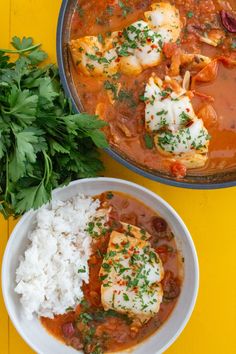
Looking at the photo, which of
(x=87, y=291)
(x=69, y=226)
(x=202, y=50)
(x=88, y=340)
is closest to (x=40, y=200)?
(x=69, y=226)

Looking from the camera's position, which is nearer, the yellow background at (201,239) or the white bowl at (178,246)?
the white bowl at (178,246)

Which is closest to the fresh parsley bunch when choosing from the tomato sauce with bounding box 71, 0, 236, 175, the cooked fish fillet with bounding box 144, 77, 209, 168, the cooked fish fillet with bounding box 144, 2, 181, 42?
the tomato sauce with bounding box 71, 0, 236, 175

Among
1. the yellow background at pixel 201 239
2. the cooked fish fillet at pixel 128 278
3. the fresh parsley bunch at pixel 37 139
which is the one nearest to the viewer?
the fresh parsley bunch at pixel 37 139

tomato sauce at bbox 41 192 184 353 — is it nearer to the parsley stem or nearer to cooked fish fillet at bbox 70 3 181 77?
cooked fish fillet at bbox 70 3 181 77

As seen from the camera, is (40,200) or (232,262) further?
(232,262)

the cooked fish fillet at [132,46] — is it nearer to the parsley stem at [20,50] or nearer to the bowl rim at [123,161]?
the bowl rim at [123,161]

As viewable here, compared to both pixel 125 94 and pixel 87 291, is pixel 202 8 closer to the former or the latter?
pixel 125 94

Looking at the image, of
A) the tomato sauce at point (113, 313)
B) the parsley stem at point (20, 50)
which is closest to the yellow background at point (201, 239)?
the parsley stem at point (20, 50)
